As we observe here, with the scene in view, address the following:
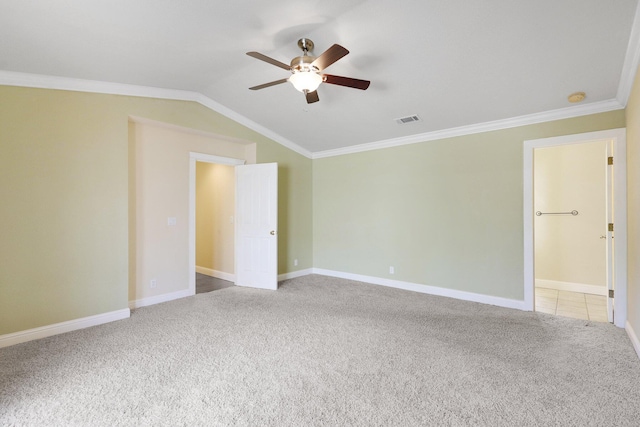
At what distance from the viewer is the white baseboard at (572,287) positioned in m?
4.66

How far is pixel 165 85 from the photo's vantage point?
3.71m

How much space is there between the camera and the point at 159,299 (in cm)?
413

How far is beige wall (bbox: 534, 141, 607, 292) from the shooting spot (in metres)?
4.68

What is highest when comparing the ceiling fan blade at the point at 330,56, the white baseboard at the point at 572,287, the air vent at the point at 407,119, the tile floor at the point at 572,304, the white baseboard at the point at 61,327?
the air vent at the point at 407,119

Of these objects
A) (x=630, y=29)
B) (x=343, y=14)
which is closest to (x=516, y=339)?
(x=630, y=29)

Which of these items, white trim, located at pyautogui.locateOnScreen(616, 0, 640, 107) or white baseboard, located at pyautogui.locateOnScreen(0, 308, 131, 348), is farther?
white baseboard, located at pyautogui.locateOnScreen(0, 308, 131, 348)

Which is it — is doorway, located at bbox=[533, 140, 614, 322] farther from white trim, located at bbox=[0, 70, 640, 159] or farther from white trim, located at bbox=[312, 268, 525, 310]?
white trim, located at bbox=[0, 70, 640, 159]

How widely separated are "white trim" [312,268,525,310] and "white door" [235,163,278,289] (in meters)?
1.49

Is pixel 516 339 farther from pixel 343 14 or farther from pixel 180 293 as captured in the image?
pixel 180 293

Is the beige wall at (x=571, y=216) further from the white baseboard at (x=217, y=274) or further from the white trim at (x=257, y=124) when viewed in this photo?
the white baseboard at (x=217, y=274)

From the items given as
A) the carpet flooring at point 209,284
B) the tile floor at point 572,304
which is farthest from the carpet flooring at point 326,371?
the carpet flooring at point 209,284

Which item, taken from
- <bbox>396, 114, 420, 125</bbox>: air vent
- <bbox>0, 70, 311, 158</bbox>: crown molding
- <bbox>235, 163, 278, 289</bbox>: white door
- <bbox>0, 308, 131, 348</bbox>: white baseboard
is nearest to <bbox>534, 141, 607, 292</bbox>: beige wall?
<bbox>396, 114, 420, 125</bbox>: air vent

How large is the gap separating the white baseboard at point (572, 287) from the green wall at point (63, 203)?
6.43m

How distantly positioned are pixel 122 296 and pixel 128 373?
1.56m
